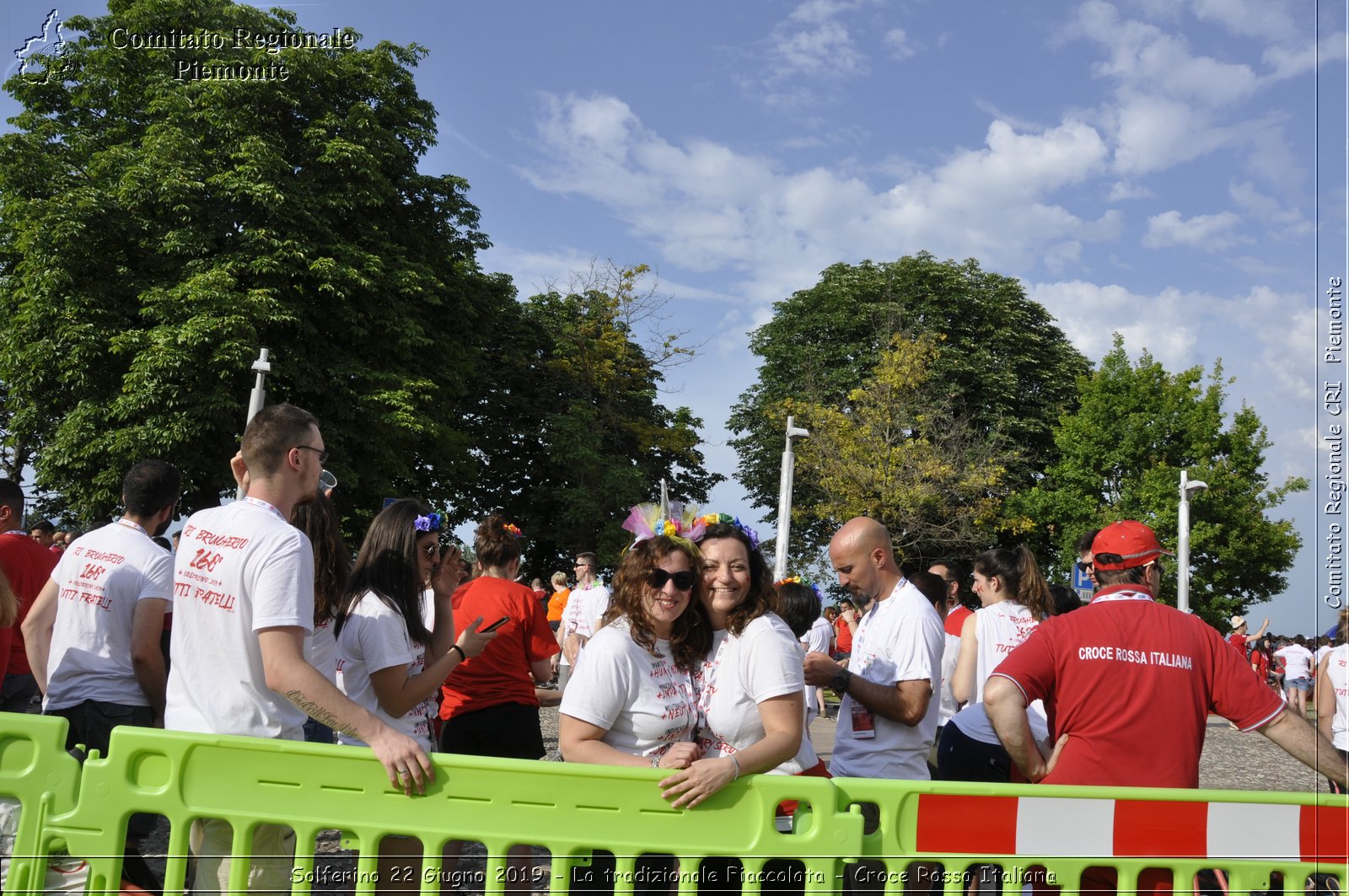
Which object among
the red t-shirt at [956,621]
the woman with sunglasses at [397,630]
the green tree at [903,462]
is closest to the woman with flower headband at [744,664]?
the woman with sunglasses at [397,630]

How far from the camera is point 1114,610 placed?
344 centimetres

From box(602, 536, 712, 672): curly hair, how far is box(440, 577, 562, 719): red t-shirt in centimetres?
204

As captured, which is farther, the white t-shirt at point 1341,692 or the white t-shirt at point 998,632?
the white t-shirt at point 998,632

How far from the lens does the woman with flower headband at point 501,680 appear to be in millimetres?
5312

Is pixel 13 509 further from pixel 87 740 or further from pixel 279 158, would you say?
pixel 279 158

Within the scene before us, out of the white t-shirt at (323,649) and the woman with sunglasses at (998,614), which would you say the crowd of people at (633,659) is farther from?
the woman with sunglasses at (998,614)

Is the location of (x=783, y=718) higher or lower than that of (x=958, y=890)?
higher

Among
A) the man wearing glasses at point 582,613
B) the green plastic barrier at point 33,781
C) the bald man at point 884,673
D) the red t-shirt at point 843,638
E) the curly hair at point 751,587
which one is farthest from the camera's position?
the red t-shirt at point 843,638

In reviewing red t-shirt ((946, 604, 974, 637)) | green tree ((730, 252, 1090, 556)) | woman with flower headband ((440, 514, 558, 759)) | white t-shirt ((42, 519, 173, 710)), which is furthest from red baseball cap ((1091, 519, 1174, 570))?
green tree ((730, 252, 1090, 556))

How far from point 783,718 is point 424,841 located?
1.13 m

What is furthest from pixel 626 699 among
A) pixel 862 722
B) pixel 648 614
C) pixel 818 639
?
pixel 818 639

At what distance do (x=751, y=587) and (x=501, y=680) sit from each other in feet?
7.56

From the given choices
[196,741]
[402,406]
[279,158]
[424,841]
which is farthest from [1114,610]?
[279,158]

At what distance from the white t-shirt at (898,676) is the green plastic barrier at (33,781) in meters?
2.76
